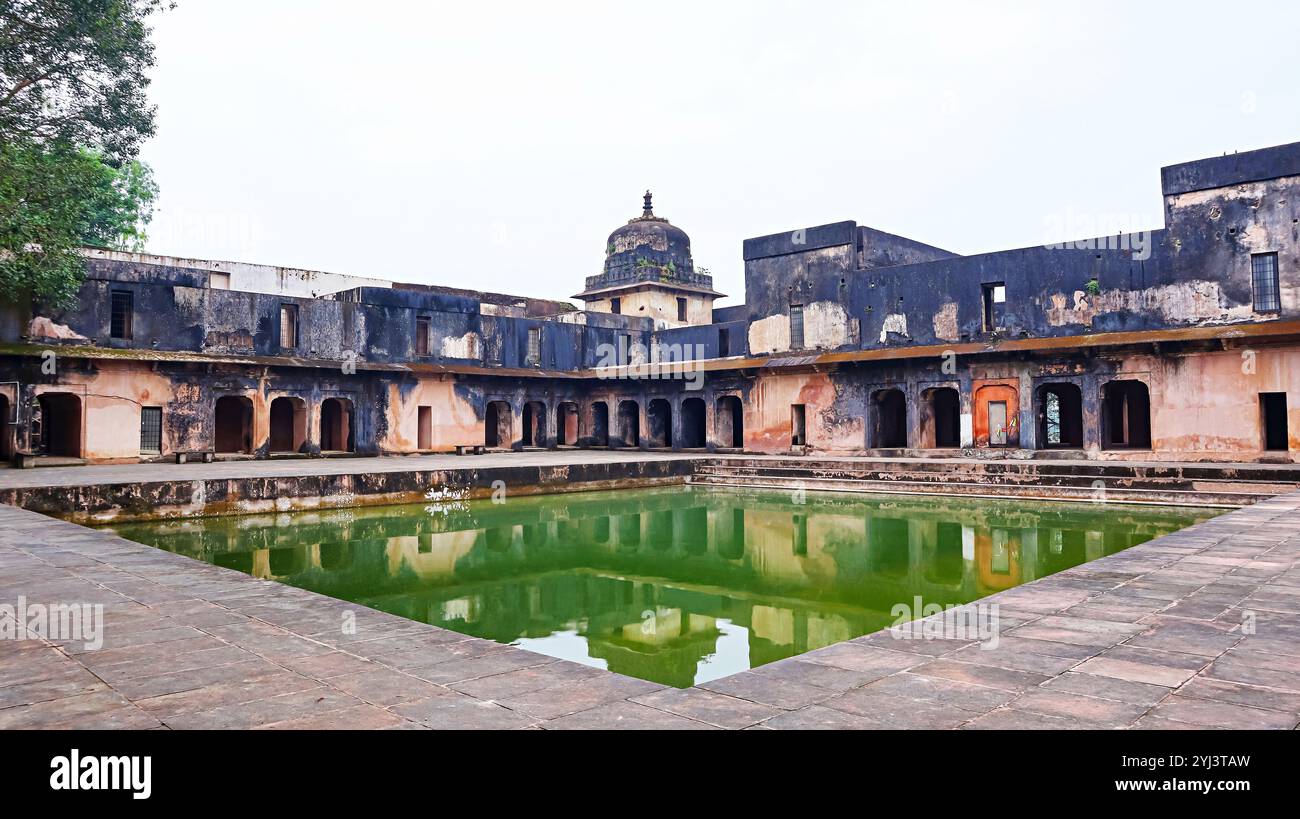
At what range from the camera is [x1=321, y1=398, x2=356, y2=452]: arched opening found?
2134 cm

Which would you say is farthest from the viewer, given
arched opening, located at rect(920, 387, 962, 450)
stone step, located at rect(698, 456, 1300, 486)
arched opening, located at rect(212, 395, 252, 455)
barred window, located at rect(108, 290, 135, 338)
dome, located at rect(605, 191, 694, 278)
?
dome, located at rect(605, 191, 694, 278)

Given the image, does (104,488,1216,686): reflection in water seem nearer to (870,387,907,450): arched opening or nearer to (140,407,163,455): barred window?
(870,387,907,450): arched opening

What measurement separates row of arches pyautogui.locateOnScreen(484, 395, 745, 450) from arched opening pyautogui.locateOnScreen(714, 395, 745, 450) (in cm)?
3

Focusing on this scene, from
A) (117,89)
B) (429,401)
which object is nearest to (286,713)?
(117,89)

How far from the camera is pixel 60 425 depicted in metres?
18.8

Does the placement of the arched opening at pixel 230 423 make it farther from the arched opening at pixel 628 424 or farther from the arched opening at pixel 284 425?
the arched opening at pixel 628 424

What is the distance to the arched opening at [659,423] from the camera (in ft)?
A: 82.3

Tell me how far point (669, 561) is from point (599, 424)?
58.5 feet

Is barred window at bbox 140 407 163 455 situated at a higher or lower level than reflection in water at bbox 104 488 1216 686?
higher

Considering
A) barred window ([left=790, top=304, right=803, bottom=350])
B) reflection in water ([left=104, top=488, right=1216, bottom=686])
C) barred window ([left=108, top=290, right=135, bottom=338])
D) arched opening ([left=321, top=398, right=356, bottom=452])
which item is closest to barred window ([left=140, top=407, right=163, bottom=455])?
barred window ([left=108, top=290, right=135, bottom=338])
